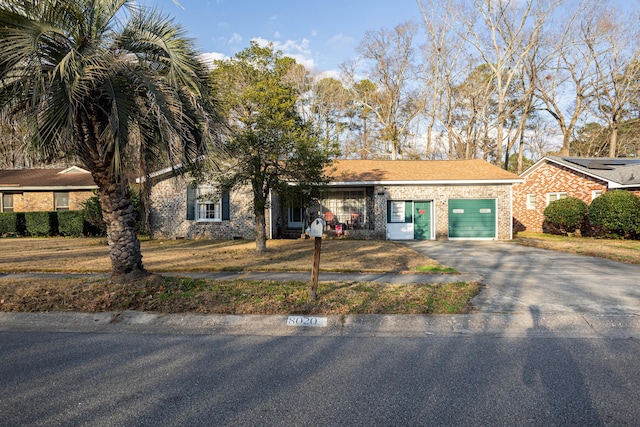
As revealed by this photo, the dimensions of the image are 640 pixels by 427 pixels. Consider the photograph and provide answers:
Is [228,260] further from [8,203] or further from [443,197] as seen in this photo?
[8,203]

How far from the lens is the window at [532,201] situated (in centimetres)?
2271

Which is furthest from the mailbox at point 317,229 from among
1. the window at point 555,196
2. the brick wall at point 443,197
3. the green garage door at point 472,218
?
the window at point 555,196

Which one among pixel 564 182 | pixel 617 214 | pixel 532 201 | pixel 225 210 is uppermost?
pixel 564 182

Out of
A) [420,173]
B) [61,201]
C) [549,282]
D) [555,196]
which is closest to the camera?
[549,282]

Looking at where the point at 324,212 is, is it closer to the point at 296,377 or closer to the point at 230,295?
the point at 230,295

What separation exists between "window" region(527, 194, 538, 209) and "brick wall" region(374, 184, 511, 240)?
5.79 metres

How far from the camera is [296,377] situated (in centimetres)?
364

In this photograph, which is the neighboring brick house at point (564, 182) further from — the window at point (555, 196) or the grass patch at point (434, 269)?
the grass patch at point (434, 269)

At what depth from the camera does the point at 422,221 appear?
18.7 m

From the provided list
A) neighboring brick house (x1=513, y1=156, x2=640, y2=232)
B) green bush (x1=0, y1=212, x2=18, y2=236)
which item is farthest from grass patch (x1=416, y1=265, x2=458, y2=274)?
green bush (x1=0, y1=212, x2=18, y2=236)

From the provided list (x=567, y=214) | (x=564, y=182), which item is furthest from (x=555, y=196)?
(x=567, y=214)

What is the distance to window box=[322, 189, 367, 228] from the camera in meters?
19.4

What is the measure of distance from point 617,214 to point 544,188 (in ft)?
19.6

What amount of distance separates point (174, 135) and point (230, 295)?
9.45 feet
